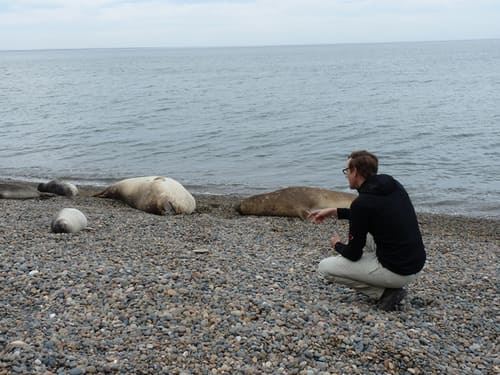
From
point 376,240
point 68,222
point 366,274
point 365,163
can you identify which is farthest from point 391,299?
point 68,222

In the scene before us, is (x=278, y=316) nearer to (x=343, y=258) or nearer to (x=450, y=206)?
(x=343, y=258)

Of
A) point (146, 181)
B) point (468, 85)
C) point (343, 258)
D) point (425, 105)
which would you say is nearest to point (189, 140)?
point (146, 181)

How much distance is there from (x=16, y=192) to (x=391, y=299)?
364 inches

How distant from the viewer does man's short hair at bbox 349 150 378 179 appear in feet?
15.9

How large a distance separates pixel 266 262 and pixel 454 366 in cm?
288

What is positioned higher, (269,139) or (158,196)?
(158,196)

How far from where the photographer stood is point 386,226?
4898 mm

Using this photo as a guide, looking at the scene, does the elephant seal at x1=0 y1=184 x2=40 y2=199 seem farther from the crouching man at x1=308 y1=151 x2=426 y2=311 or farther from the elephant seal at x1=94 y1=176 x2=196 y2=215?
the crouching man at x1=308 y1=151 x2=426 y2=311

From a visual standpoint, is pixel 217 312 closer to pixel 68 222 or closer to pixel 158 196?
pixel 68 222

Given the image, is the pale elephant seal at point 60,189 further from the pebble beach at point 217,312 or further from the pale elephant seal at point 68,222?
the pebble beach at point 217,312

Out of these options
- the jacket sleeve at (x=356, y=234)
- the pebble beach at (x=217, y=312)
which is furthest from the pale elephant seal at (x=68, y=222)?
the jacket sleeve at (x=356, y=234)

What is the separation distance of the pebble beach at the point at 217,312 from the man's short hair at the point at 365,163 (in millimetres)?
1269

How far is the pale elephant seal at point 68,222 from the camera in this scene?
809 centimetres

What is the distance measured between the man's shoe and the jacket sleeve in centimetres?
47
